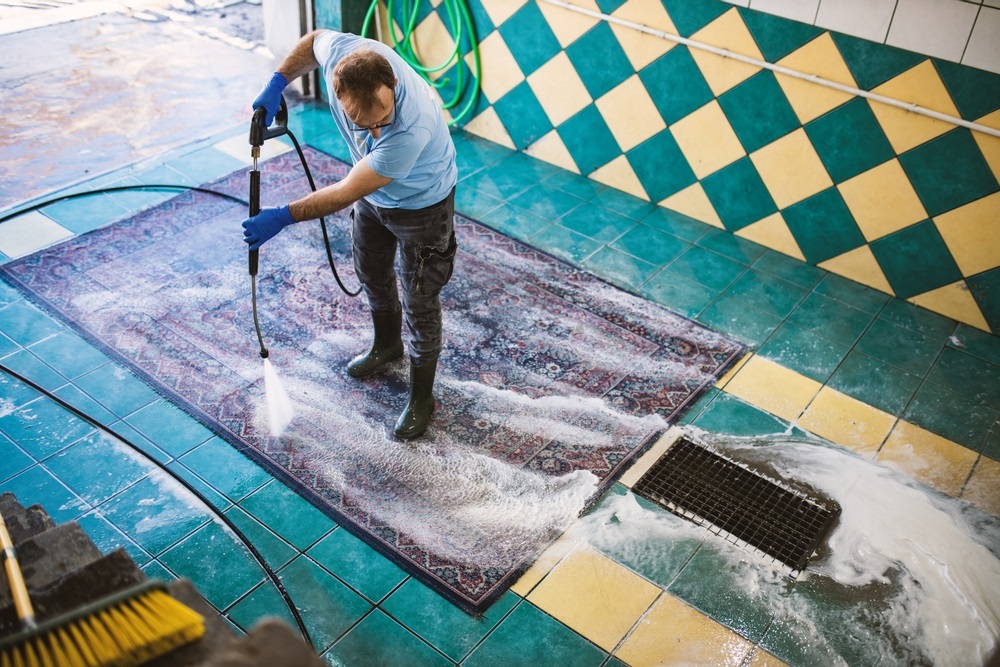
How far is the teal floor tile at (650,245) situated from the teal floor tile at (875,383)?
1.05 m

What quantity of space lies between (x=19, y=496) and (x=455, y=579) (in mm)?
1501

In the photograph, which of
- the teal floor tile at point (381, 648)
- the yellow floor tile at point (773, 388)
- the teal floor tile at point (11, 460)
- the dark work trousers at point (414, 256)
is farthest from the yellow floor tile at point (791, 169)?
the teal floor tile at point (11, 460)

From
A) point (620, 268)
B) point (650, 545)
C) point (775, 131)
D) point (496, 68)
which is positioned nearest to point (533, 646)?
point (650, 545)

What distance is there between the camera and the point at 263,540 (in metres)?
2.83

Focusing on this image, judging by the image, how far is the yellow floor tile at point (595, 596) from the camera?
2.64 meters

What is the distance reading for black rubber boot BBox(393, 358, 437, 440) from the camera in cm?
324

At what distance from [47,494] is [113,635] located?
5.34ft

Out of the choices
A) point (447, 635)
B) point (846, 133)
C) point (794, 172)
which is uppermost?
point (846, 133)

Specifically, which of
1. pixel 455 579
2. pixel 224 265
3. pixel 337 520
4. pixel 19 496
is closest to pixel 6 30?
pixel 224 265

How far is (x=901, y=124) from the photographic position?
390 cm

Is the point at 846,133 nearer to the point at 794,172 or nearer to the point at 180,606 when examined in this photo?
the point at 794,172

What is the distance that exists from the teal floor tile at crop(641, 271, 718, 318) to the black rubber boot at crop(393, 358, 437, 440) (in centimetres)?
136

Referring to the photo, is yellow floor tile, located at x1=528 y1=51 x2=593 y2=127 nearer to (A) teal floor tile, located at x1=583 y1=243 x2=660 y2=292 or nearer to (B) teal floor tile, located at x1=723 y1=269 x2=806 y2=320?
(A) teal floor tile, located at x1=583 y1=243 x2=660 y2=292

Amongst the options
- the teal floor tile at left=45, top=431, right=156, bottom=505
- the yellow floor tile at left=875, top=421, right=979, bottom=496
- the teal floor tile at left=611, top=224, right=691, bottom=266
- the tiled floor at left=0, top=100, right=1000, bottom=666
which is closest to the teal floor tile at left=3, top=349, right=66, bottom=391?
the tiled floor at left=0, top=100, right=1000, bottom=666
